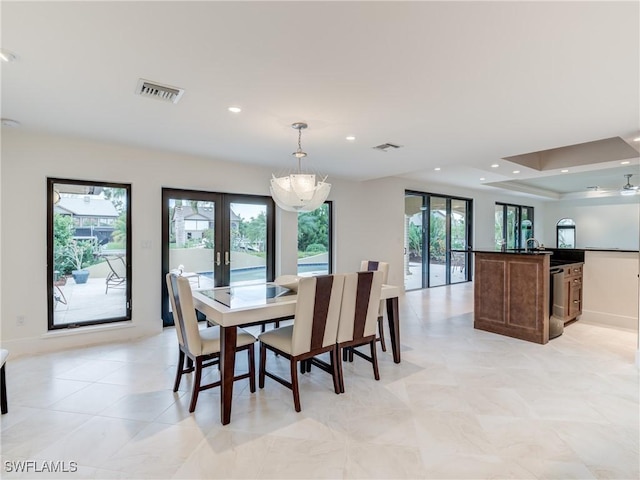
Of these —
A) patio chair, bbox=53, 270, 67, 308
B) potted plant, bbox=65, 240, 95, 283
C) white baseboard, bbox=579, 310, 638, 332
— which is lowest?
white baseboard, bbox=579, 310, 638, 332

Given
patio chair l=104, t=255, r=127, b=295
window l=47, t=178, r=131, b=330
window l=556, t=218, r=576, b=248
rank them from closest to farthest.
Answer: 1. window l=47, t=178, r=131, b=330
2. patio chair l=104, t=255, r=127, b=295
3. window l=556, t=218, r=576, b=248

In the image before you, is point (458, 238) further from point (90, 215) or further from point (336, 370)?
point (90, 215)

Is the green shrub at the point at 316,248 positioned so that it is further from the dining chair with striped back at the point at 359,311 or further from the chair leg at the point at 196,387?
the chair leg at the point at 196,387

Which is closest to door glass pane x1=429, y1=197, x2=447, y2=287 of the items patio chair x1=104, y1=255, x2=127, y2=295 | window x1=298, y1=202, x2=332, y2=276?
window x1=298, y1=202, x2=332, y2=276

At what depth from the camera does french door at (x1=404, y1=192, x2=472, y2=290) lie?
771cm

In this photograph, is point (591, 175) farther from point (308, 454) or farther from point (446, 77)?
point (308, 454)

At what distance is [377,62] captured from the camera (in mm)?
2053

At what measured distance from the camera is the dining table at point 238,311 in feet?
7.59

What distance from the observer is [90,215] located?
403 centimetres

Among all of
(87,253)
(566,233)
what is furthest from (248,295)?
(566,233)

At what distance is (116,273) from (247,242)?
1848mm

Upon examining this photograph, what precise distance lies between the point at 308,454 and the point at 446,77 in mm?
2623

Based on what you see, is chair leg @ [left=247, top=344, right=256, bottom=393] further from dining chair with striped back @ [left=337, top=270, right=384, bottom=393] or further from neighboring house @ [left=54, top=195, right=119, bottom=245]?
neighboring house @ [left=54, top=195, right=119, bottom=245]

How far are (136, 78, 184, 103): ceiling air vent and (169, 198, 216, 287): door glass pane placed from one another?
2.22 metres
